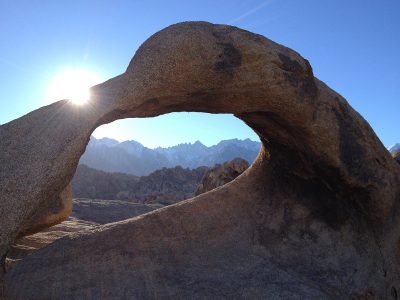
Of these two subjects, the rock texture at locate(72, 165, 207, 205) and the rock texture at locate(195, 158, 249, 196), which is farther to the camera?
the rock texture at locate(72, 165, 207, 205)

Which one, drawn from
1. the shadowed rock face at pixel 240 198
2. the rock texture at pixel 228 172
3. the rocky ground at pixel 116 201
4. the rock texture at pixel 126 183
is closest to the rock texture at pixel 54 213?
the shadowed rock face at pixel 240 198

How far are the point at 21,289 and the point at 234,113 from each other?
3.41 metres

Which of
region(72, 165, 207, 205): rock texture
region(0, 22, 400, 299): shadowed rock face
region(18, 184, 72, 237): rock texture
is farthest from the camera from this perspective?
region(72, 165, 207, 205): rock texture

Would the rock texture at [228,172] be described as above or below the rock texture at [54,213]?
above

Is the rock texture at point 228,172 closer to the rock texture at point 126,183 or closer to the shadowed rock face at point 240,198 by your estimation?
the shadowed rock face at point 240,198

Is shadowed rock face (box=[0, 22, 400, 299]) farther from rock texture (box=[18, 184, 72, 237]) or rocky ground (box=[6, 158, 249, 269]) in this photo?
rocky ground (box=[6, 158, 249, 269])

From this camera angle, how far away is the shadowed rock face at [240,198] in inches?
170

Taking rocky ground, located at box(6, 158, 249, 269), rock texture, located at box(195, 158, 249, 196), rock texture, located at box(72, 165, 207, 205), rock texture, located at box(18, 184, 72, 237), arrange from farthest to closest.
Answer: rock texture, located at box(72, 165, 207, 205) → rock texture, located at box(195, 158, 249, 196) → rocky ground, located at box(6, 158, 249, 269) → rock texture, located at box(18, 184, 72, 237)

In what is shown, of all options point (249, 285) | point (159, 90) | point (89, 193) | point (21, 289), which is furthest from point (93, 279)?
point (89, 193)

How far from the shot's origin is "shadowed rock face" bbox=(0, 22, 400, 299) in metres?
4.32

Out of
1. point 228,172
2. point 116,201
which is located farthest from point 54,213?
point 116,201

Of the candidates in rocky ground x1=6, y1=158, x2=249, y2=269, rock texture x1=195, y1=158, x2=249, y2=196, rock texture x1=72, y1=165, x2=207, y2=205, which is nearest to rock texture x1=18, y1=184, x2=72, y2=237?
rocky ground x1=6, y1=158, x2=249, y2=269

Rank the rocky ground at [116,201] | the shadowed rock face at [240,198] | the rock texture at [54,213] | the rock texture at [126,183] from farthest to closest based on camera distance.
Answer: the rock texture at [126,183]
the rocky ground at [116,201]
the rock texture at [54,213]
the shadowed rock face at [240,198]

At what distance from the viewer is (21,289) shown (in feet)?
15.7
